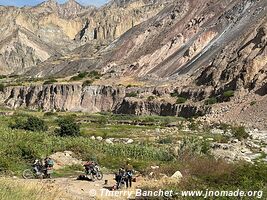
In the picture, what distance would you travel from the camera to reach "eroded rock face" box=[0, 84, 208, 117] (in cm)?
8369

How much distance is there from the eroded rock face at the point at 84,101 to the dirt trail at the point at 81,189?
1997 inches

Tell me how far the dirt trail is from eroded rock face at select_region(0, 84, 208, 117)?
50736 mm

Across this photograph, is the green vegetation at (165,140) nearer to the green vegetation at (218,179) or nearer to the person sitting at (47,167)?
the green vegetation at (218,179)

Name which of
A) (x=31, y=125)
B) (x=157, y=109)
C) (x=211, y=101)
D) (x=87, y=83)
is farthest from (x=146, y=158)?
(x=87, y=83)

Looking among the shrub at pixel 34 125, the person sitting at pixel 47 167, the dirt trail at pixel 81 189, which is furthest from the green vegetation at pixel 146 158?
the person sitting at pixel 47 167

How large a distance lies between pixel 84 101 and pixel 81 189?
84.1m

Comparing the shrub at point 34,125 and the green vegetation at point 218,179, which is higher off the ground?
the green vegetation at point 218,179

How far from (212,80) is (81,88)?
3727 centimetres

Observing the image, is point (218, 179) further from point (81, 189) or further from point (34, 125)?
point (34, 125)

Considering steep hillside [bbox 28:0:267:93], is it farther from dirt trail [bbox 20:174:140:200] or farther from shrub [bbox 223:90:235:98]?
dirt trail [bbox 20:174:140:200]

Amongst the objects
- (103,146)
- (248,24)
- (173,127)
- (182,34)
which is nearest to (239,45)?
(248,24)

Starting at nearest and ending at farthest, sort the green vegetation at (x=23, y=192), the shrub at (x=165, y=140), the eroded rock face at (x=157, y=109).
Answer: the green vegetation at (x=23, y=192) < the shrub at (x=165, y=140) < the eroded rock face at (x=157, y=109)

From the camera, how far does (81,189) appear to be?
23.2 m

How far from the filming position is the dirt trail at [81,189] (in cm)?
2057
